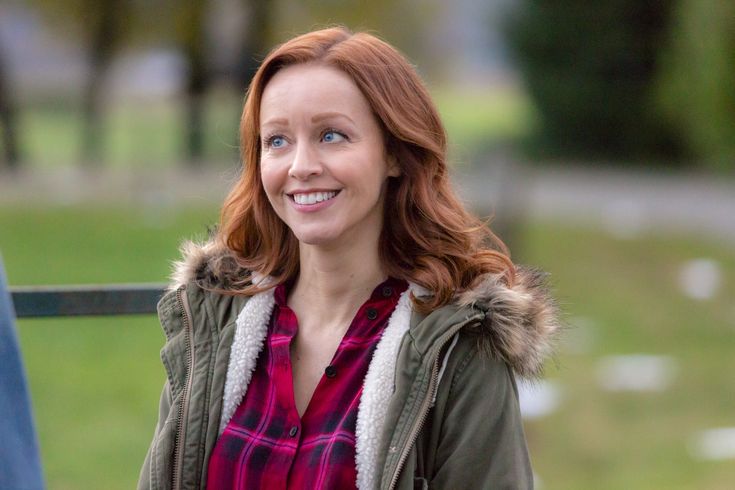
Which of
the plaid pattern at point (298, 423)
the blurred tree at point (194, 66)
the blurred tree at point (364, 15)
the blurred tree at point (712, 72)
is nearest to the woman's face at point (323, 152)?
the plaid pattern at point (298, 423)

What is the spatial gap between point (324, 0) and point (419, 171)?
57.7 ft

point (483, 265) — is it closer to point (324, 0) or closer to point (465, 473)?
point (465, 473)

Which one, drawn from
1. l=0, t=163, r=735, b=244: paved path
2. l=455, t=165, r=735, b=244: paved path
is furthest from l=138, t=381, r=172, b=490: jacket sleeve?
l=0, t=163, r=735, b=244: paved path

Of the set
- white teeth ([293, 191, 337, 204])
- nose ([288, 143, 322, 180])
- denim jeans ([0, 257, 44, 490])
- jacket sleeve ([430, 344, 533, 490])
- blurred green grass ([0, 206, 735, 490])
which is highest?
nose ([288, 143, 322, 180])

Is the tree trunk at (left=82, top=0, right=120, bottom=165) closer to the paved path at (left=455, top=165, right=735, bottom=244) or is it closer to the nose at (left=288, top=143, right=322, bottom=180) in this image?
the paved path at (left=455, top=165, right=735, bottom=244)

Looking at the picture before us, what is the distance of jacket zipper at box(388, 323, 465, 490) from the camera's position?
248cm

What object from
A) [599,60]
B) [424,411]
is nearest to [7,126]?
[599,60]

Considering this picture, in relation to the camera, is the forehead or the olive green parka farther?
the forehead

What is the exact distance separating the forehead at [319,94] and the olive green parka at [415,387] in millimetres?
415

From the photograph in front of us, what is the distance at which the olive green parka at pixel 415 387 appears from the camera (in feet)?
A: 8.29

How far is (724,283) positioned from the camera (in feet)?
39.0

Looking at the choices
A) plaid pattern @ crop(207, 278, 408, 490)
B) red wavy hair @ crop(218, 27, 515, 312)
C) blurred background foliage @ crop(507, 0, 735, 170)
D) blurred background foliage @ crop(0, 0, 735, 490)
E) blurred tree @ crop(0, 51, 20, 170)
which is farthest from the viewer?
blurred tree @ crop(0, 51, 20, 170)

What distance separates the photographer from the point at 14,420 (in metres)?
1.84

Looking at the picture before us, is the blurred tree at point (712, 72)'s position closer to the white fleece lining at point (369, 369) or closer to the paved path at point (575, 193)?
the paved path at point (575, 193)
